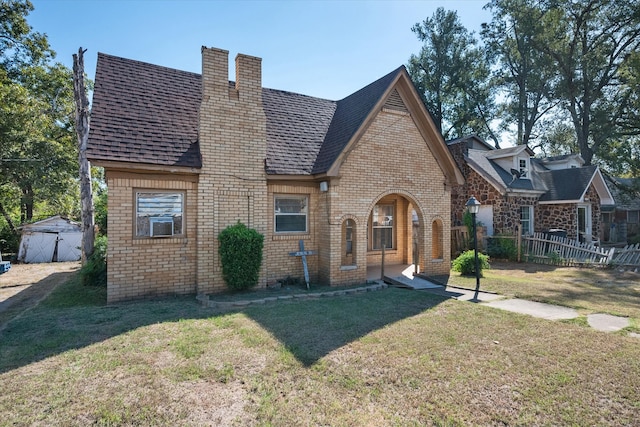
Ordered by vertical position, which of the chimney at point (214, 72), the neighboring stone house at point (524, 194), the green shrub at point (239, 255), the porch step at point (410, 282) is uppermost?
the chimney at point (214, 72)

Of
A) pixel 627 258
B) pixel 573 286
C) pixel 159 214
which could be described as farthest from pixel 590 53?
pixel 159 214

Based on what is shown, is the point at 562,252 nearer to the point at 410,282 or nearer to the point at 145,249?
the point at 410,282

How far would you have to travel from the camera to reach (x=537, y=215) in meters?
20.8

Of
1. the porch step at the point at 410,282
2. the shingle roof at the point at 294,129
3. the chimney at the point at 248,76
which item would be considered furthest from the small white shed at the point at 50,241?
the porch step at the point at 410,282

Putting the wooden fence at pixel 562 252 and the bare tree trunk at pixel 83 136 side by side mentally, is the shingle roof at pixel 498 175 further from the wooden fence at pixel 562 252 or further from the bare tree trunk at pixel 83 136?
the bare tree trunk at pixel 83 136

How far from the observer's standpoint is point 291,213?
10.5 metres

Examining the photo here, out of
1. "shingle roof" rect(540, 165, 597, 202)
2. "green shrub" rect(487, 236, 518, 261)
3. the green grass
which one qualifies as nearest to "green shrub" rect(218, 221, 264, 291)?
the green grass

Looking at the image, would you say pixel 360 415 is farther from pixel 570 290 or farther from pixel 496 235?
pixel 496 235

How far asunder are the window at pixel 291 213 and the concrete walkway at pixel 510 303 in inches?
135

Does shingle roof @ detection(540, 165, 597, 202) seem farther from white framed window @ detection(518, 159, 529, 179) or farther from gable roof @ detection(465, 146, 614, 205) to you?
white framed window @ detection(518, 159, 529, 179)

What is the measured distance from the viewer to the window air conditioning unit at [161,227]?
28.1ft

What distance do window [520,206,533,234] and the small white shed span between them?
2565cm

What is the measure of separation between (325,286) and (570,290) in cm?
738

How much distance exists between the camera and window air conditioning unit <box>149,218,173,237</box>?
857 centimetres
